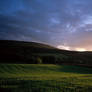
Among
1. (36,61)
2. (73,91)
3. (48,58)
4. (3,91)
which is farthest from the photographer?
(48,58)

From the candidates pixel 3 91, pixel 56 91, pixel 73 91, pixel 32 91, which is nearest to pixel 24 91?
pixel 32 91

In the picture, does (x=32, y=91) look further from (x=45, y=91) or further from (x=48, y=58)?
(x=48, y=58)

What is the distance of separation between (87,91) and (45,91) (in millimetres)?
4864

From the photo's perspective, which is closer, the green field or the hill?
the green field

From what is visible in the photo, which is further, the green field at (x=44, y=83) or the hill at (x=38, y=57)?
the hill at (x=38, y=57)

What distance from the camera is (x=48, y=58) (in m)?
83.3

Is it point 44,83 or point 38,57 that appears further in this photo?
point 38,57

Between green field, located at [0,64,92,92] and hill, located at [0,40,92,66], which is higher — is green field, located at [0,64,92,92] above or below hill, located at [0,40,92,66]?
below

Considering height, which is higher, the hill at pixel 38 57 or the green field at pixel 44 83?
the hill at pixel 38 57

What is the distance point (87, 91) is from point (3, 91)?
30.8 feet

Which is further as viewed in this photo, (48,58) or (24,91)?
(48,58)

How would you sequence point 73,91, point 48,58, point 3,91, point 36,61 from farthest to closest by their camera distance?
point 48,58 < point 36,61 < point 73,91 < point 3,91

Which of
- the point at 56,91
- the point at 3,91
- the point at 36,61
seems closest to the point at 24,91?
the point at 3,91

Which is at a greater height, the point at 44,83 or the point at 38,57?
the point at 38,57
